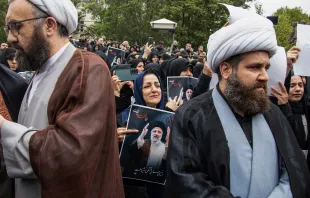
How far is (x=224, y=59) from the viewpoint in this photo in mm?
2307

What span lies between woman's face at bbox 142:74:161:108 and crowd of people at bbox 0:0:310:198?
141cm

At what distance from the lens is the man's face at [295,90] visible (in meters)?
3.91

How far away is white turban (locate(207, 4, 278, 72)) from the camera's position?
219 cm

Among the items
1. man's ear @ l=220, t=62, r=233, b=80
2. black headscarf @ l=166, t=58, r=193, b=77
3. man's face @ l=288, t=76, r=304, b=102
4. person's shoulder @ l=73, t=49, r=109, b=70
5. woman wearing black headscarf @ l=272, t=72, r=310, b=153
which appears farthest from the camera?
black headscarf @ l=166, t=58, r=193, b=77

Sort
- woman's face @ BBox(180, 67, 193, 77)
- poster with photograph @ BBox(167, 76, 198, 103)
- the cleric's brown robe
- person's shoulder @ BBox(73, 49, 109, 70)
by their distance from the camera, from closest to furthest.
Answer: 1. the cleric's brown robe
2. person's shoulder @ BBox(73, 49, 109, 70)
3. poster with photograph @ BBox(167, 76, 198, 103)
4. woman's face @ BBox(180, 67, 193, 77)

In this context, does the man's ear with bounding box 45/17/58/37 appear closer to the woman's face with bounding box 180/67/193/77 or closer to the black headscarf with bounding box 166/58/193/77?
the woman's face with bounding box 180/67/193/77

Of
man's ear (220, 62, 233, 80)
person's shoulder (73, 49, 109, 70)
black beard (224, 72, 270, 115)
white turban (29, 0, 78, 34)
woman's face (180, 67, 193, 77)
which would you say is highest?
white turban (29, 0, 78, 34)

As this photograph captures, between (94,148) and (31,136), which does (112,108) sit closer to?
(94,148)

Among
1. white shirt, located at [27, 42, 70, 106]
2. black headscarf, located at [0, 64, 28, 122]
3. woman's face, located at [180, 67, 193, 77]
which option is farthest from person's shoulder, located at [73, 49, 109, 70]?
woman's face, located at [180, 67, 193, 77]

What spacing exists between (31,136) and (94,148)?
30 cm

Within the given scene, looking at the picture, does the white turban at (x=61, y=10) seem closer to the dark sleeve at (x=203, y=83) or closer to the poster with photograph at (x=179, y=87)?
the dark sleeve at (x=203, y=83)

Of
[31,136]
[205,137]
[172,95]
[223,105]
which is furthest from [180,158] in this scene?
[172,95]

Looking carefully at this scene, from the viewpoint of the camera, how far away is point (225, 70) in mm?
2344

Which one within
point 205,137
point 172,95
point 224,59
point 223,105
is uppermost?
point 224,59
